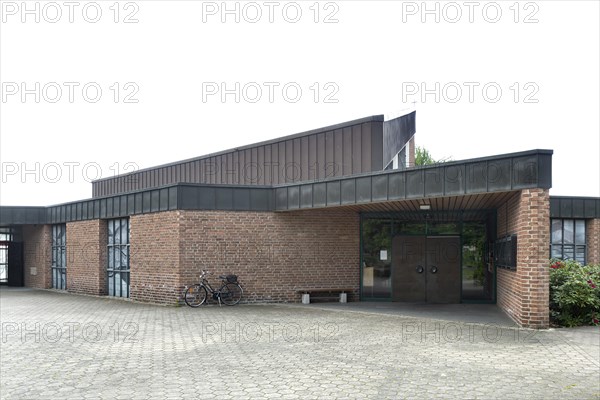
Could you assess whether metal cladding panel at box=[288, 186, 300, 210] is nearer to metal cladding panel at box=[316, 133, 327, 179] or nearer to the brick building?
the brick building

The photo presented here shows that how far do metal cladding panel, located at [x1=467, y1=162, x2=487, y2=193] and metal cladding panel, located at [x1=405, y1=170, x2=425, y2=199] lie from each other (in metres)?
1.21

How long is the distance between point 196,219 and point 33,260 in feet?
46.4

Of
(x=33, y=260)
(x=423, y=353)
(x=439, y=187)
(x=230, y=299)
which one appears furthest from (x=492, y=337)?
(x=33, y=260)

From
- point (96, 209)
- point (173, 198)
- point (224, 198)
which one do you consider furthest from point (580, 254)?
point (96, 209)

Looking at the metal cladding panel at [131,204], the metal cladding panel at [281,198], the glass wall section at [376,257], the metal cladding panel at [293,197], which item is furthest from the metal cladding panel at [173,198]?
the glass wall section at [376,257]

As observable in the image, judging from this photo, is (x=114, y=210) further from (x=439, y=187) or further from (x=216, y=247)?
(x=439, y=187)

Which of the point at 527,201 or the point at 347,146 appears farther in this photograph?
the point at 347,146

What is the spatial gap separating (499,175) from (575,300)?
317 centimetres

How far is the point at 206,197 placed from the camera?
17.2 metres

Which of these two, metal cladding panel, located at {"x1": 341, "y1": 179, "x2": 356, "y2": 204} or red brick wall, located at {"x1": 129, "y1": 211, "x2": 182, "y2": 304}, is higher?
metal cladding panel, located at {"x1": 341, "y1": 179, "x2": 356, "y2": 204}

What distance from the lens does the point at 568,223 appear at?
71.9 feet

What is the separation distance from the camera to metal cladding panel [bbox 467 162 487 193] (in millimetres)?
12547

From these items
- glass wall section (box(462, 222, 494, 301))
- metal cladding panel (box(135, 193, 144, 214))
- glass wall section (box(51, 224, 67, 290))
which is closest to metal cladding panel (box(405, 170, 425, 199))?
glass wall section (box(462, 222, 494, 301))

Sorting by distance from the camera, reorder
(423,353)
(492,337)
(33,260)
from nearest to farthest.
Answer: (423,353) → (492,337) → (33,260)
